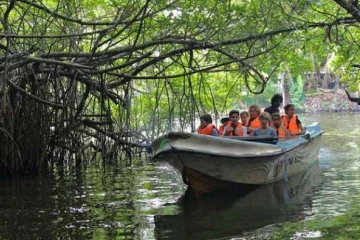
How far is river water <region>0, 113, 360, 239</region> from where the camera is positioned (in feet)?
26.3

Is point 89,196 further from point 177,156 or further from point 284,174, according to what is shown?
point 284,174

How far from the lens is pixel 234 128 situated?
11844 millimetres

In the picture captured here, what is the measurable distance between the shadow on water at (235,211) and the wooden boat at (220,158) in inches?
8.6

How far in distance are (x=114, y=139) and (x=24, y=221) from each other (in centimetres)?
571

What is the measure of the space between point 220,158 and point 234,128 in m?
1.93

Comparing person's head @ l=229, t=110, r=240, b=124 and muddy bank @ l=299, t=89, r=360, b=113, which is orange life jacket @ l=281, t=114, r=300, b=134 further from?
muddy bank @ l=299, t=89, r=360, b=113

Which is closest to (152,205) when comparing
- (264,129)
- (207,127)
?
(207,127)

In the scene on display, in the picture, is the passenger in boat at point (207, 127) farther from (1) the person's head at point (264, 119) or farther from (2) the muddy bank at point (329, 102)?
(2) the muddy bank at point (329, 102)

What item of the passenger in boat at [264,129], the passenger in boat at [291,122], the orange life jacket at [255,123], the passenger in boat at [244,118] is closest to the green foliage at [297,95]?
the passenger in boat at [291,122]

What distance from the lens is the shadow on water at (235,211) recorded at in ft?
26.0

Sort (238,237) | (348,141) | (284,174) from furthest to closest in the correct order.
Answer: (348,141), (284,174), (238,237)

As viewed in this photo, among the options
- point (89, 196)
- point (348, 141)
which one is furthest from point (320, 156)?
point (89, 196)

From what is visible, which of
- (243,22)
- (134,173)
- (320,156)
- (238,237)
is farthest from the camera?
(320,156)

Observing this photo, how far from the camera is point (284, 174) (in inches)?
468
